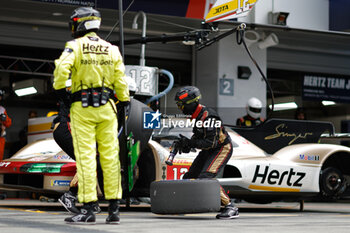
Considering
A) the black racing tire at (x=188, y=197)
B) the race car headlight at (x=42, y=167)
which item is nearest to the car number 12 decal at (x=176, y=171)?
the black racing tire at (x=188, y=197)

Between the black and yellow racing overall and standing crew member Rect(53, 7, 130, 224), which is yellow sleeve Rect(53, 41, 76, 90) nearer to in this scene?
standing crew member Rect(53, 7, 130, 224)

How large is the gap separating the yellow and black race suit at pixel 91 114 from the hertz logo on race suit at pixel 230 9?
6328 mm

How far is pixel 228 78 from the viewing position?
58.0ft

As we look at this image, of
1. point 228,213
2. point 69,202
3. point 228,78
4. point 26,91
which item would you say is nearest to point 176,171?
point 228,213

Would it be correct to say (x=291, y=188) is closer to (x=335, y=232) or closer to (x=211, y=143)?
(x=211, y=143)

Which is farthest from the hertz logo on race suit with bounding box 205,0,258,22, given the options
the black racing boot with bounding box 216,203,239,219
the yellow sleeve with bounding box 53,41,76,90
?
the yellow sleeve with bounding box 53,41,76,90

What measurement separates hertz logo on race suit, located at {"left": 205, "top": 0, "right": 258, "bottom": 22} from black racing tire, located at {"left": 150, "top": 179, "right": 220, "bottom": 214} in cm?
559

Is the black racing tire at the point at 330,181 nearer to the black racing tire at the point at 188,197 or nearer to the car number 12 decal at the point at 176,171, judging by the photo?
the car number 12 decal at the point at 176,171

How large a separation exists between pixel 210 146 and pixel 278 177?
1.83 meters

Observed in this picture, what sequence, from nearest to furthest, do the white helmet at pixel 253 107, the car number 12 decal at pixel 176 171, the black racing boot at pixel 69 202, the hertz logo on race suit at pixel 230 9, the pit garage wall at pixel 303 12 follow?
the black racing boot at pixel 69 202 < the car number 12 decal at pixel 176 171 < the hertz logo on race suit at pixel 230 9 < the white helmet at pixel 253 107 < the pit garage wall at pixel 303 12

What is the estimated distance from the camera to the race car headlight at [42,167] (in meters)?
8.37

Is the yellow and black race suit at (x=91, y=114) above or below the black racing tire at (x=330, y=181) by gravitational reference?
above

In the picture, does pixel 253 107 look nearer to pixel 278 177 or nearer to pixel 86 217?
pixel 278 177

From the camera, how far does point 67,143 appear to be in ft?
25.1
